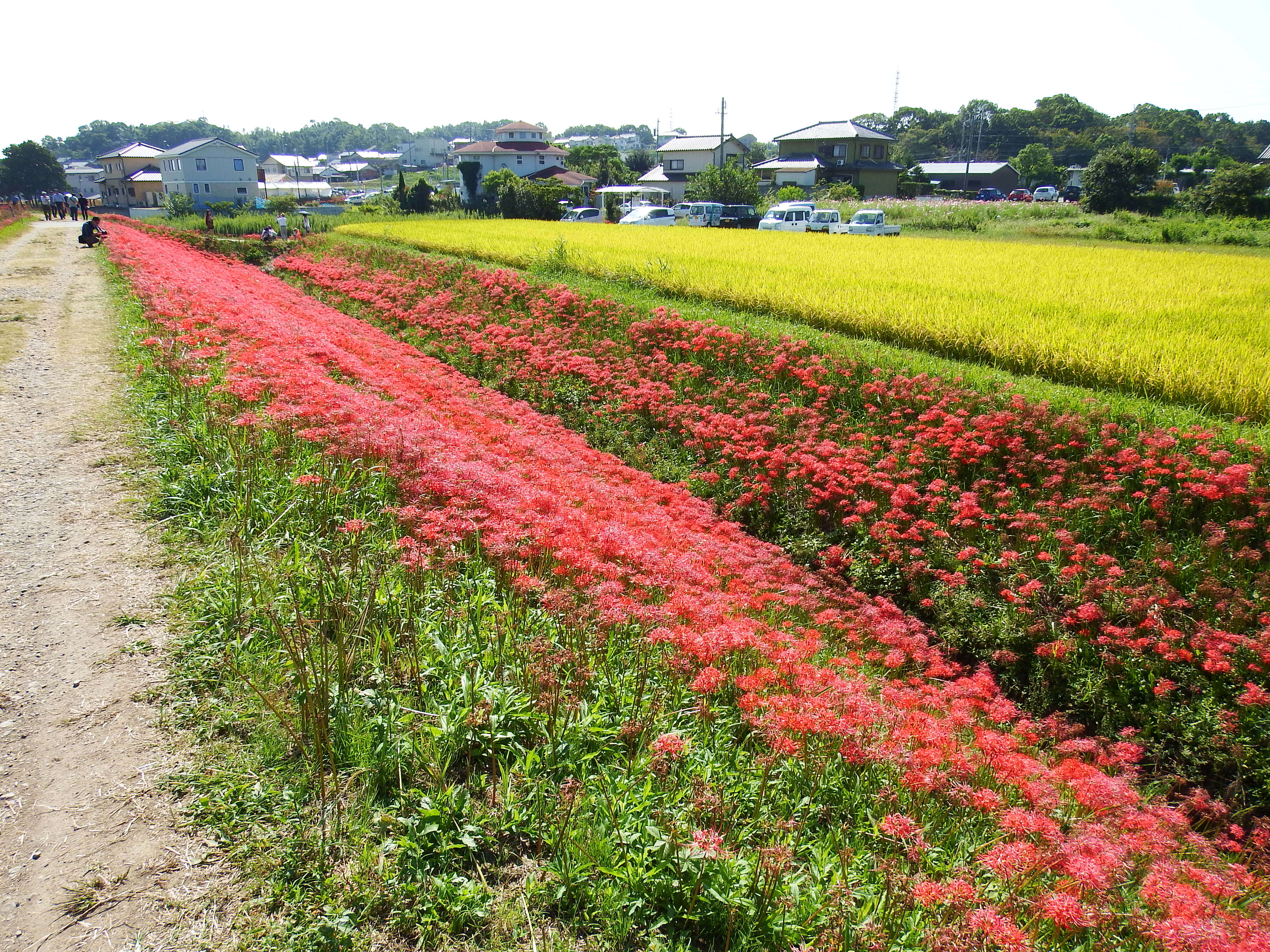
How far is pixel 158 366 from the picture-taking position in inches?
356

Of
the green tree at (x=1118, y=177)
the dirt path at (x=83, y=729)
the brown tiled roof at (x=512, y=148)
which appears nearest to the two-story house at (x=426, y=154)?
the brown tiled roof at (x=512, y=148)

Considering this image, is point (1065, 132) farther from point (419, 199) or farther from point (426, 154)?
point (426, 154)

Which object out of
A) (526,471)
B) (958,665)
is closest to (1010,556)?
(958,665)

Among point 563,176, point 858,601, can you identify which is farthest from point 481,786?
point 563,176

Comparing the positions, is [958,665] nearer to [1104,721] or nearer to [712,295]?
[1104,721]

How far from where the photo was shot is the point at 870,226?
3073 cm

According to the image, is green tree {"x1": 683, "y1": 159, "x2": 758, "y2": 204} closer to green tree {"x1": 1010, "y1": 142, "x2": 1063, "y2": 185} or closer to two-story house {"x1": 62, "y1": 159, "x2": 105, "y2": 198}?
green tree {"x1": 1010, "y1": 142, "x2": 1063, "y2": 185}

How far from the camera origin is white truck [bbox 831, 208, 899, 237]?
30.6 meters

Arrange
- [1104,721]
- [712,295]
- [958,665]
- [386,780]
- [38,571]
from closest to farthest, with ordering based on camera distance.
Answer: [386,780]
[38,571]
[1104,721]
[958,665]
[712,295]

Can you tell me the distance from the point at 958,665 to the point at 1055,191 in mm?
64954

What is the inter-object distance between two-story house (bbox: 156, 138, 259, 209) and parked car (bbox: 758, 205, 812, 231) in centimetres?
4993

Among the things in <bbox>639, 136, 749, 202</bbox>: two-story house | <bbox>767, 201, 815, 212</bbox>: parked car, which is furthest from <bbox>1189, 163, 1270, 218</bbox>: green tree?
<bbox>639, 136, 749, 202</bbox>: two-story house

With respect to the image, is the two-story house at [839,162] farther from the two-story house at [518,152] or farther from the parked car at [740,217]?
the two-story house at [518,152]

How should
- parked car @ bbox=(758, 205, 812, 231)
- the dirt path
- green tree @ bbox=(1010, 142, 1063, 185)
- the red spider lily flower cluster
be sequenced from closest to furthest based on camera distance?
the dirt path, the red spider lily flower cluster, parked car @ bbox=(758, 205, 812, 231), green tree @ bbox=(1010, 142, 1063, 185)
